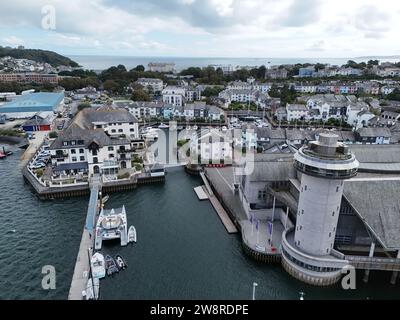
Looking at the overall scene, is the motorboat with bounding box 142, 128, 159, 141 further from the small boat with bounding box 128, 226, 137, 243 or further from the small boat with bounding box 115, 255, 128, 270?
the small boat with bounding box 115, 255, 128, 270

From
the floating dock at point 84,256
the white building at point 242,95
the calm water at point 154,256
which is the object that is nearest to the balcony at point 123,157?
the calm water at point 154,256

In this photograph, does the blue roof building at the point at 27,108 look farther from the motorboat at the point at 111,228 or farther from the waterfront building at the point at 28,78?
the motorboat at the point at 111,228

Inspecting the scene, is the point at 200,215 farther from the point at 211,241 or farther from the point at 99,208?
the point at 99,208

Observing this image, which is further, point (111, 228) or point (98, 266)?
point (111, 228)

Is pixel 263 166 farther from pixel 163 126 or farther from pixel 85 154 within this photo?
pixel 163 126

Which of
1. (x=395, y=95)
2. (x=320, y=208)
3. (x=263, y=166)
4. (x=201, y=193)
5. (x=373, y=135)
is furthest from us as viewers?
(x=395, y=95)

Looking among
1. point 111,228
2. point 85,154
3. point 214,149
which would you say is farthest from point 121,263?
point 214,149
